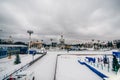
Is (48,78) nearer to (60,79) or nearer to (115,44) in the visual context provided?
(60,79)

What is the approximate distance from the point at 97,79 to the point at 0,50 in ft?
97.9

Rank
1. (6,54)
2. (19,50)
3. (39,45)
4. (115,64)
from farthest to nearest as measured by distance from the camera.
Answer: (39,45) → (19,50) → (6,54) → (115,64)

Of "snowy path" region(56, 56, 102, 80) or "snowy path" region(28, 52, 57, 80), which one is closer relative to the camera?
"snowy path" region(56, 56, 102, 80)

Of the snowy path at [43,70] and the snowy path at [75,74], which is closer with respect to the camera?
the snowy path at [75,74]

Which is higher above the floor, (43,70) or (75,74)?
(75,74)

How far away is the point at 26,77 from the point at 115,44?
133311 mm

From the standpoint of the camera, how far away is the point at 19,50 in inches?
2249

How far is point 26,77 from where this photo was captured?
1241 centimetres

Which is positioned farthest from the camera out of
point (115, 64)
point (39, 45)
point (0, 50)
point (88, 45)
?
point (88, 45)

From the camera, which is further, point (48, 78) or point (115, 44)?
point (115, 44)

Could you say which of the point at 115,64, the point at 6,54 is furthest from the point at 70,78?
the point at 6,54

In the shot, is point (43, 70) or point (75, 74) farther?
point (43, 70)

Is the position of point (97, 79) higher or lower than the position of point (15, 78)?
lower

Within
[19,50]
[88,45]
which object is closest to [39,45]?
[19,50]
